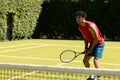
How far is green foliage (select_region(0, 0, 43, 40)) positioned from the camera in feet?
64.6

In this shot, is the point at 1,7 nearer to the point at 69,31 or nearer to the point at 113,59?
the point at 69,31

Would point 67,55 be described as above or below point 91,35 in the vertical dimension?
below

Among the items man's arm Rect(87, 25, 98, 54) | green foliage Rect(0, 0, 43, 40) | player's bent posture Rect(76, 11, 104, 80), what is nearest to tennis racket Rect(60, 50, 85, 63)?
player's bent posture Rect(76, 11, 104, 80)

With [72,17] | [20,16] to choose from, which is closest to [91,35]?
[20,16]

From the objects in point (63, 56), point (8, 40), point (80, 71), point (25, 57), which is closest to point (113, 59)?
point (25, 57)

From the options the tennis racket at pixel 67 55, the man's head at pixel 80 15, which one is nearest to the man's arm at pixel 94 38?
the man's head at pixel 80 15

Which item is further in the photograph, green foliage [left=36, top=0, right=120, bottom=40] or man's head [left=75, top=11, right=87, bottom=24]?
green foliage [left=36, top=0, right=120, bottom=40]

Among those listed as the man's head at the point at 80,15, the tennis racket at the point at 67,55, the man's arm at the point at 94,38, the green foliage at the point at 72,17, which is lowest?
the green foliage at the point at 72,17

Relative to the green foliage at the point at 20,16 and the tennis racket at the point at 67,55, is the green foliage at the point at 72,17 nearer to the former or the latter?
the green foliage at the point at 20,16

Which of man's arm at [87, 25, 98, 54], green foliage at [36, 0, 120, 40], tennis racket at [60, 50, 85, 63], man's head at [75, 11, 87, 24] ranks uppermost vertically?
man's head at [75, 11, 87, 24]

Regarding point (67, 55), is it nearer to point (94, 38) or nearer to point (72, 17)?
point (94, 38)

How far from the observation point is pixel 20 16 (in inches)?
843

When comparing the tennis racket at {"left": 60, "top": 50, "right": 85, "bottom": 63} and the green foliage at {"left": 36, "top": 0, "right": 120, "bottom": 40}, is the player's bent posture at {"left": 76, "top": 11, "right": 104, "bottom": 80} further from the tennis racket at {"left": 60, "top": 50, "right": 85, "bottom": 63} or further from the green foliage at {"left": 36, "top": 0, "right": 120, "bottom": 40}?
the green foliage at {"left": 36, "top": 0, "right": 120, "bottom": 40}

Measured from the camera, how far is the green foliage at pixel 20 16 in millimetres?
19689
